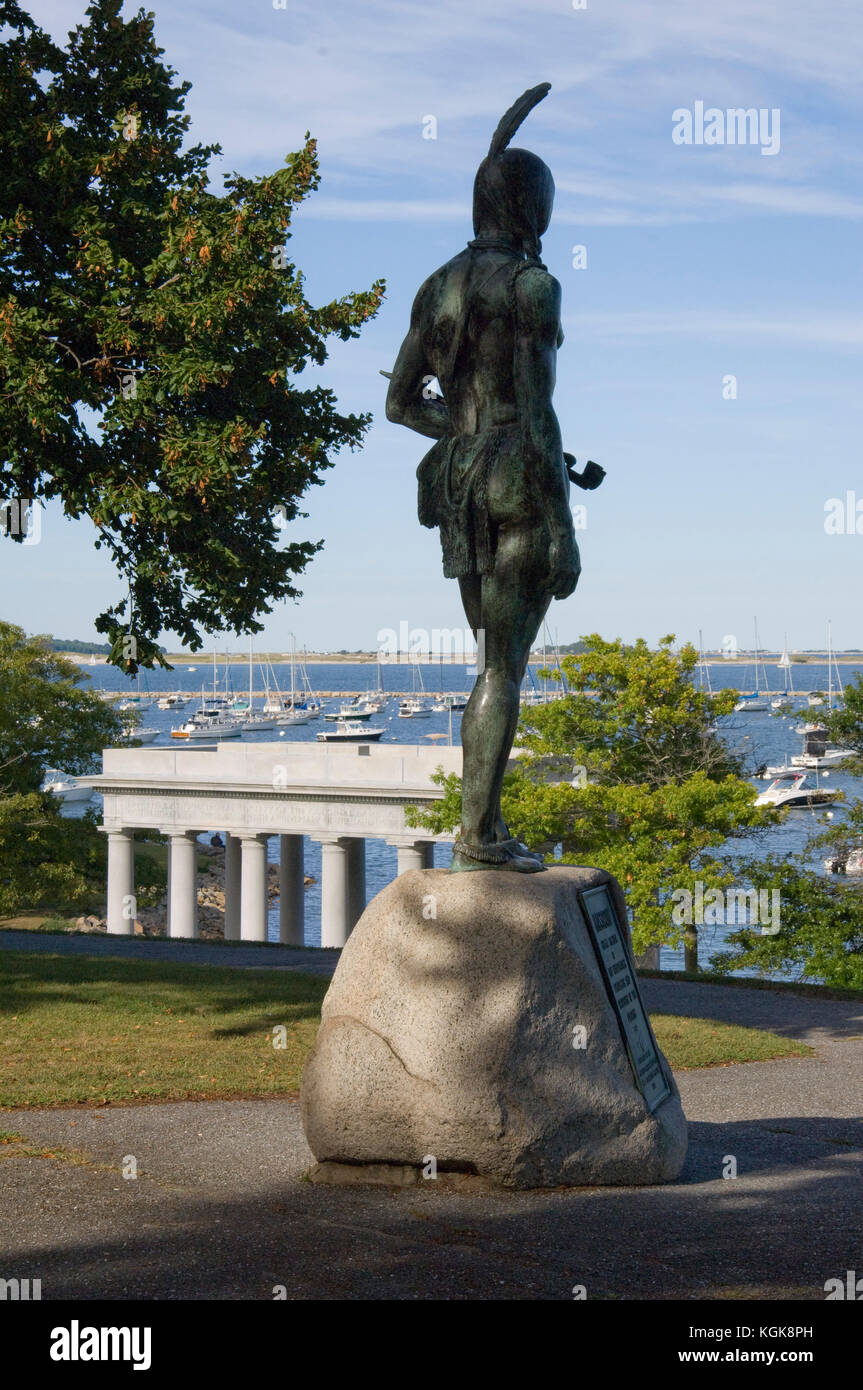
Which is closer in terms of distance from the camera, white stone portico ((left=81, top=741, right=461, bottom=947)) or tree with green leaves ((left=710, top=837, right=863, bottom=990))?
tree with green leaves ((left=710, top=837, right=863, bottom=990))

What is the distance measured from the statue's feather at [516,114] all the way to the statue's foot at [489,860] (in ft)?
12.5

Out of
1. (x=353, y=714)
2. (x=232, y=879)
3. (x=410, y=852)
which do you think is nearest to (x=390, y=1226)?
(x=410, y=852)

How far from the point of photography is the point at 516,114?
7.59 meters

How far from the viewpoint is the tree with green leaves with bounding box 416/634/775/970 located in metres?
29.6

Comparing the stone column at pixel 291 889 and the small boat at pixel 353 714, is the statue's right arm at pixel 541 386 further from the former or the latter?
the small boat at pixel 353 714

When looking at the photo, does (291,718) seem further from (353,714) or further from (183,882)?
(183,882)

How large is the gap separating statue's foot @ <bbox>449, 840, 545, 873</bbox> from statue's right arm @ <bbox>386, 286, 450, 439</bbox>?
7.77ft

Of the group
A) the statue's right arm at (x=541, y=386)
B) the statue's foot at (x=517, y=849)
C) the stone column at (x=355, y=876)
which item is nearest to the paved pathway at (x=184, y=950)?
the statue's foot at (x=517, y=849)

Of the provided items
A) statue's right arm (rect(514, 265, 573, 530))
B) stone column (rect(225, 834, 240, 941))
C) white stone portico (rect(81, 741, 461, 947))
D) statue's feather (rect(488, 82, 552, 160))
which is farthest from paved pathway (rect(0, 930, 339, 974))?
stone column (rect(225, 834, 240, 941))

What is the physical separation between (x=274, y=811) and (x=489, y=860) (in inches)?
1335

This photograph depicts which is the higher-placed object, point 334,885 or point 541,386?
point 541,386

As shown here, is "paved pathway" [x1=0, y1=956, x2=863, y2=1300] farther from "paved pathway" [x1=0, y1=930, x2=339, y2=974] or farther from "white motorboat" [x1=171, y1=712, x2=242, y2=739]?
"white motorboat" [x1=171, y1=712, x2=242, y2=739]

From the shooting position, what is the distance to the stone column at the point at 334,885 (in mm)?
39562
